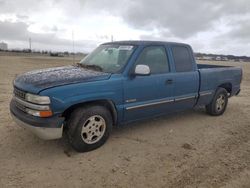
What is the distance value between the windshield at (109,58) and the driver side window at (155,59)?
0.25 meters

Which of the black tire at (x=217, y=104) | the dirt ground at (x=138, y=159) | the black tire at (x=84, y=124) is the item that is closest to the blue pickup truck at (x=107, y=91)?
the black tire at (x=84, y=124)

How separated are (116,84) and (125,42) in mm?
1320

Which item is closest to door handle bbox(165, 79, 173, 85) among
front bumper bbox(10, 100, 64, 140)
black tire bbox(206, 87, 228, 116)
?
black tire bbox(206, 87, 228, 116)

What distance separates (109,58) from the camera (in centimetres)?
543

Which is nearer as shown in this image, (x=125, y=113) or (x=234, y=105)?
(x=125, y=113)

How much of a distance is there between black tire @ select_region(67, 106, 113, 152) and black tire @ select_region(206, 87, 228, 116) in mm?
3427

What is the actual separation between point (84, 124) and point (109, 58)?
5.16 ft

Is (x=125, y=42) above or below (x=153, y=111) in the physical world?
above

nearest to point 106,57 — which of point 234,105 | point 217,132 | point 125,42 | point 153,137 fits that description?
point 125,42

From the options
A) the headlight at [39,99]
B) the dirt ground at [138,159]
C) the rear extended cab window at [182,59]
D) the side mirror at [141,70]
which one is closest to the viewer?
the dirt ground at [138,159]

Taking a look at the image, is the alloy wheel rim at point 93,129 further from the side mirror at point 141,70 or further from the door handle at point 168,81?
the door handle at point 168,81

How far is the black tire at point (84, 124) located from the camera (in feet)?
14.4

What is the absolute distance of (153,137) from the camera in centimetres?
538

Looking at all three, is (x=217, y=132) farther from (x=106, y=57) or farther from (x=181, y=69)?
(x=106, y=57)
